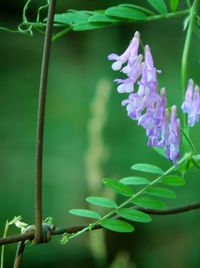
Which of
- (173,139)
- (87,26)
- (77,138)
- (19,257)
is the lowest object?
(19,257)

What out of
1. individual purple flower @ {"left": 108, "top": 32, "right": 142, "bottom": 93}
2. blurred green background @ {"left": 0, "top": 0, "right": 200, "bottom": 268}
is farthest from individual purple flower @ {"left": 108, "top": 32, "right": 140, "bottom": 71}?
Answer: blurred green background @ {"left": 0, "top": 0, "right": 200, "bottom": 268}

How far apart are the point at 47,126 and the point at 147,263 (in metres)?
0.76

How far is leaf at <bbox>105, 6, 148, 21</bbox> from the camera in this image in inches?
31.9

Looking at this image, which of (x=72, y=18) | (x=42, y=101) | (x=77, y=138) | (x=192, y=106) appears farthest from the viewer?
(x=77, y=138)

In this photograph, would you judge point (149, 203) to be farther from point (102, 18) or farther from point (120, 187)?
point (102, 18)

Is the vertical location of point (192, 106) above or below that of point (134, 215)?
above

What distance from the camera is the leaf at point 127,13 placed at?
0.81m

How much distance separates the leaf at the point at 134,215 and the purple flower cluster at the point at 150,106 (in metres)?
0.07

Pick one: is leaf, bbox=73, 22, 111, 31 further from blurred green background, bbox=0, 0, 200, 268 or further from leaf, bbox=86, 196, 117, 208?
blurred green background, bbox=0, 0, 200, 268

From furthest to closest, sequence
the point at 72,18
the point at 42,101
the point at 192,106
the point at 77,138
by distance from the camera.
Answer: the point at 77,138
the point at 72,18
the point at 192,106
the point at 42,101

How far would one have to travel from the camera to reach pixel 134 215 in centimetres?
75

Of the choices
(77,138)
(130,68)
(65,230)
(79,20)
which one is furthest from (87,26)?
(77,138)

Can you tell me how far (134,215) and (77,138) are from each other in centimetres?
207

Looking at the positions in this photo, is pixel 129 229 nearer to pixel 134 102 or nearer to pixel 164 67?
pixel 134 102
